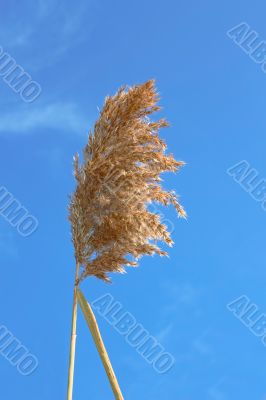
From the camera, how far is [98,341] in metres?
6.70

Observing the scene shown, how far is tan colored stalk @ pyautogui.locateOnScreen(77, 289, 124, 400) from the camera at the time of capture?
646cm

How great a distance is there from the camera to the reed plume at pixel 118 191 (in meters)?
6.91

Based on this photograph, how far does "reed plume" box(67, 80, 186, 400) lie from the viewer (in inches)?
272

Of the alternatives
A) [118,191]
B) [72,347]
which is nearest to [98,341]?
[72,347]

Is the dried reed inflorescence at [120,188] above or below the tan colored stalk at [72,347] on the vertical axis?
above

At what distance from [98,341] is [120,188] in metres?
1.45

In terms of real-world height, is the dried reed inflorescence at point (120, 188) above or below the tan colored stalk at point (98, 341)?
above

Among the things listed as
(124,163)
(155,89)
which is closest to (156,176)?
(124,163)

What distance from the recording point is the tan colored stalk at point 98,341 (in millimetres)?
6465

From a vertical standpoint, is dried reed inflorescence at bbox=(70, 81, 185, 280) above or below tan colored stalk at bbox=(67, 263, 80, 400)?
above

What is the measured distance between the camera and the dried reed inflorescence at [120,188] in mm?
6914

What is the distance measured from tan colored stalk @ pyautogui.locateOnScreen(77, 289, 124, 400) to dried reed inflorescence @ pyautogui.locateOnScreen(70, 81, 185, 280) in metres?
0.29

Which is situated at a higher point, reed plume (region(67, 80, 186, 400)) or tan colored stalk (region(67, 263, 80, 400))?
reed plume (region(67, 80, 186, 400))

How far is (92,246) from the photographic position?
23.0ft
